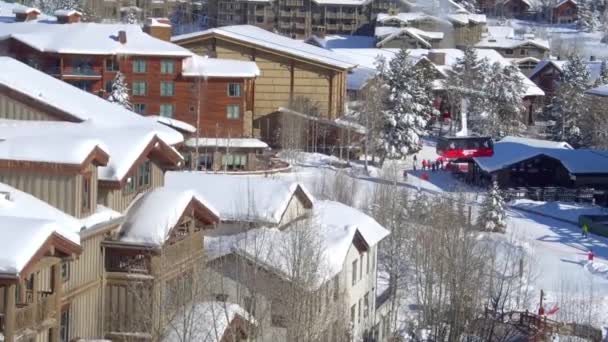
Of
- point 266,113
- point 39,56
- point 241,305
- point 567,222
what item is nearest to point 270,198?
point 241,305

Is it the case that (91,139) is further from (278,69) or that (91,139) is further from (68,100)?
(278,69)

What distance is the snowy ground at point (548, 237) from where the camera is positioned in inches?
1240

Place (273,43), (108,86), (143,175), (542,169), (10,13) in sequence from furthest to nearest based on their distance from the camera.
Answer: (10,13), (273,43), (542,169), (108,86), (143,175)

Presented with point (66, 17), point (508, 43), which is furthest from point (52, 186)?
point (508, 43)

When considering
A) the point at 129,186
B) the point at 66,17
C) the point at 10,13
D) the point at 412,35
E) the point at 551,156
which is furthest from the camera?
the point at 412,35

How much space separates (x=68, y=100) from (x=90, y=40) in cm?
2732

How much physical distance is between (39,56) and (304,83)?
12479 millimetres

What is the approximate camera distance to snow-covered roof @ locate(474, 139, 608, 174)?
4859 cm

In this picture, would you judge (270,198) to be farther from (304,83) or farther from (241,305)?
(304,83)

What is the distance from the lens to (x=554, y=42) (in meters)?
98.1

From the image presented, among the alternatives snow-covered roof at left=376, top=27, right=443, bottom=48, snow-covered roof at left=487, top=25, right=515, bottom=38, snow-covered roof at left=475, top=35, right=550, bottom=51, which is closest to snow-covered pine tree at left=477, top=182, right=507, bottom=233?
snow-covered roof at left=376, top=27, right=443, bottom=48

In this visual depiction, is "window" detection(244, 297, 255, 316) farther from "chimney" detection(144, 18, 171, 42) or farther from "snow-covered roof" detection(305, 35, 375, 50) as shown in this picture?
"snow-covered roof" detection(305, 35, 375, 50)

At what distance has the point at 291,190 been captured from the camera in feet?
79.6

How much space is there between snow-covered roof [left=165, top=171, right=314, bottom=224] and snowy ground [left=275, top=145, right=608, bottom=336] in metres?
6.63
